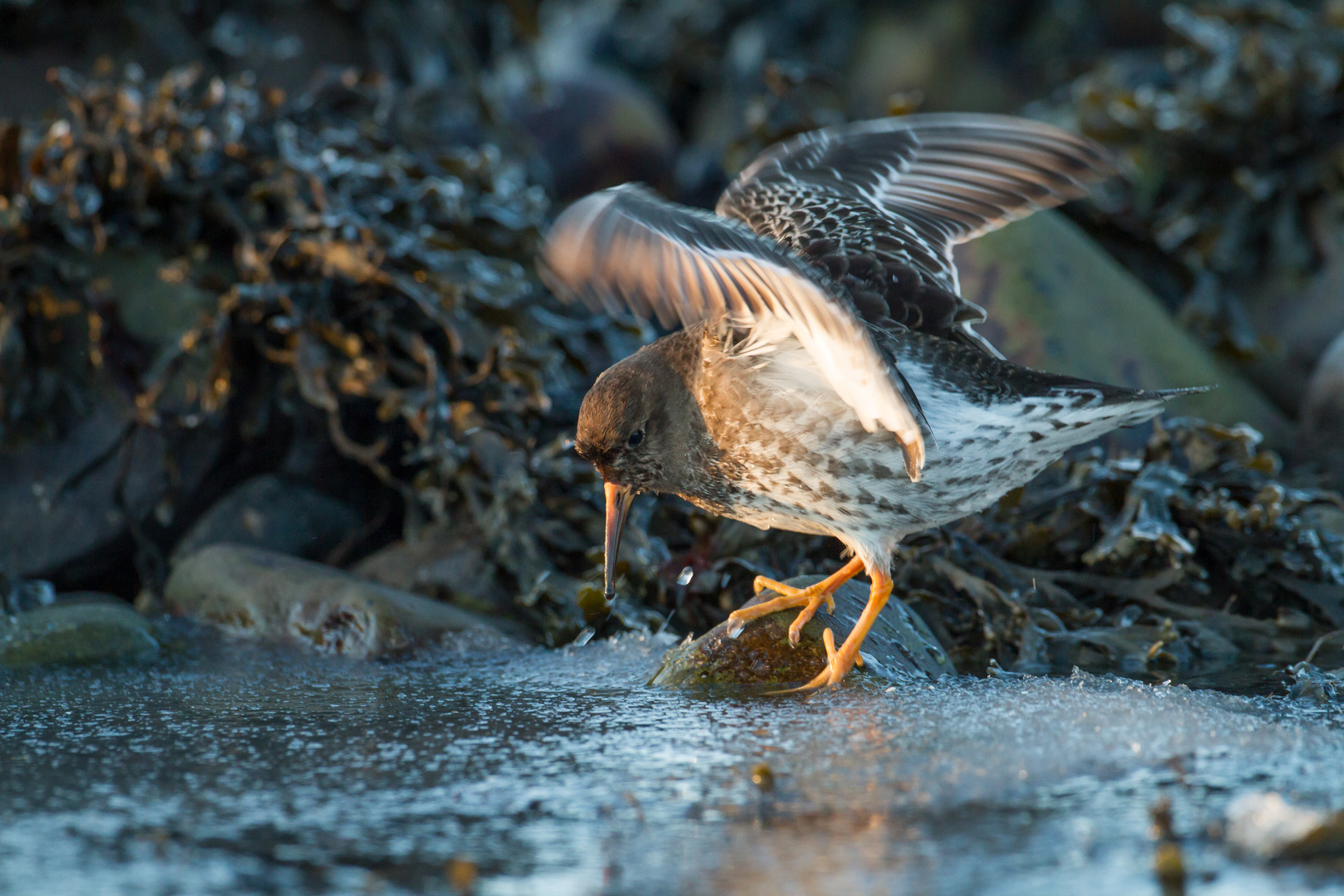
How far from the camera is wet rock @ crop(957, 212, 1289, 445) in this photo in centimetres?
525

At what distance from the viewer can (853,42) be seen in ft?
32.7

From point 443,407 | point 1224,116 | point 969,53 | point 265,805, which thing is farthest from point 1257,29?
point 265,805

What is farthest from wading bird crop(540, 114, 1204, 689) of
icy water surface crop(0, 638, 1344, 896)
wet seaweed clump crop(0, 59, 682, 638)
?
wet seaweed clump crop(0, 59, 682, 638)

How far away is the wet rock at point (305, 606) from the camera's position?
12.6 ft

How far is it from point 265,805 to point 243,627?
6.27 ft

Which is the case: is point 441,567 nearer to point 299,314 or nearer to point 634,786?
point 299,314

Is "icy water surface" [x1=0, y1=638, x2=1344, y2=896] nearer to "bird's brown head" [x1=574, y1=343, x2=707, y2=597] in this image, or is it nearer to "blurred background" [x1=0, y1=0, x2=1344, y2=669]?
"bird's brown head" [x1=574, y1=343, x2=707, y2=597]

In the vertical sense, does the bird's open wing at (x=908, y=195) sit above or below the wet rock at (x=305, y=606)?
above

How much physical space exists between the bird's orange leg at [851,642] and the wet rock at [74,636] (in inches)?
80.3

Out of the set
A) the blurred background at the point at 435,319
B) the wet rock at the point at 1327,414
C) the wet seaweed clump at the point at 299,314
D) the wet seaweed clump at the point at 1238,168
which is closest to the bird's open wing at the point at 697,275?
the blurred background at the point at 435,319

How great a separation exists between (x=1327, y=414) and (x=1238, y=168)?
200cm

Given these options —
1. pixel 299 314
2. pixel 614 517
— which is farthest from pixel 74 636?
pixel 614 517

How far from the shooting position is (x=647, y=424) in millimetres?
3395

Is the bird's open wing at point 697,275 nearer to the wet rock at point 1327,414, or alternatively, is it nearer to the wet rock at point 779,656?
the wet rock at point 779,656
